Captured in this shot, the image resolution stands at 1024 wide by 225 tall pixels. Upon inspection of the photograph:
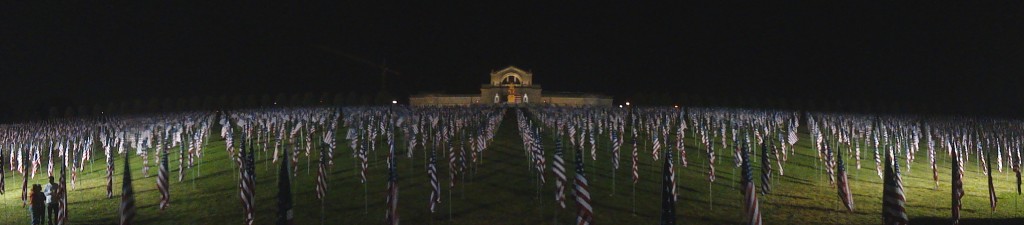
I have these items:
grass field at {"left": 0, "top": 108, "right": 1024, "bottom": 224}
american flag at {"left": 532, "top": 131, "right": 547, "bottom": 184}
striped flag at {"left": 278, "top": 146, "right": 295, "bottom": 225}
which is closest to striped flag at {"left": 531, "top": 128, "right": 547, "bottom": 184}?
american flag at {"left": 532, "top": 131, "right": 547, "bottom": 184}

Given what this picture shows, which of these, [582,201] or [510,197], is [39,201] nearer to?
[510,197]

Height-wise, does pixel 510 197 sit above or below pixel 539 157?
below

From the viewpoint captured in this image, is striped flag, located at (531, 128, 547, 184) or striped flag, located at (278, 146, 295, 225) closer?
striped flag, located at (278, 146, 295, 225)

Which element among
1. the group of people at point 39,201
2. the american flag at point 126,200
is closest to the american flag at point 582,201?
the american flag at point 126,200

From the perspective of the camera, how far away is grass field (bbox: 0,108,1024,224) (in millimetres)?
23359

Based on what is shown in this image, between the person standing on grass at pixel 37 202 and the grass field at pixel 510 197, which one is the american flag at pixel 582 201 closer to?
the grass field at pixel 510 197

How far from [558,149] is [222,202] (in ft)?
42.6

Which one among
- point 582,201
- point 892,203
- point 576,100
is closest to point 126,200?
point 582,201

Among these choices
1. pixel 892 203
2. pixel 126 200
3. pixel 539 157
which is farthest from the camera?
pixel 539 157

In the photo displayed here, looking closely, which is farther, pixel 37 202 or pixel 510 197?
pixel 510 197

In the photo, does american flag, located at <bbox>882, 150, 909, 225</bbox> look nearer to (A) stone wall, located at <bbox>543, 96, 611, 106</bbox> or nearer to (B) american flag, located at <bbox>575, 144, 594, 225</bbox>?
(B) american flag, located at <bbox>575, 144, 594, 225</bbox>

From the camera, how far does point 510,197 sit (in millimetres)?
26297

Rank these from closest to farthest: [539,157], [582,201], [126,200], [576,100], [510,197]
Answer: [126,200]
[582,201]
[510,197]
[539,157]
[576,100]

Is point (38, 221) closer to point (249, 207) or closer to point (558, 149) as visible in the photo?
point (249, 207)
